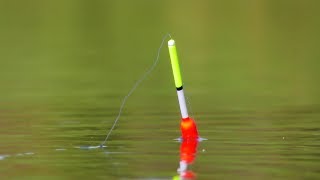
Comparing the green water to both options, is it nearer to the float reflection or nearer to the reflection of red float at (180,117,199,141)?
the float reflection

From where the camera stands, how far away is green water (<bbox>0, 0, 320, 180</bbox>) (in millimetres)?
13695

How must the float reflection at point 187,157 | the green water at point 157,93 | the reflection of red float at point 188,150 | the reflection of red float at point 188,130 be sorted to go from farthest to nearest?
the reflection of red float at point 188,130, the reflection of red float at point 188,150, the green water at point 157,93, the float reflection at point 187,157

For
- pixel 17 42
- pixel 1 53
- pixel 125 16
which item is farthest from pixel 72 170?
pixel 125 16

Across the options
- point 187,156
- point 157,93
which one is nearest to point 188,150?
point 187,156

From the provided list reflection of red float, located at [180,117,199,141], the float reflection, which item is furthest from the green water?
reflection of red float, located at [180,117,199,141]

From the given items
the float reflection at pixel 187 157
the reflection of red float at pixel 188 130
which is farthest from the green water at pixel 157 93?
the reflection of red float at pixel 188 130

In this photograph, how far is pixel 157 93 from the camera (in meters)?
22.4

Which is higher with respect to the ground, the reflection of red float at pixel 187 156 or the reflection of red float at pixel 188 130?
the reflection of red float at pixel 188 130

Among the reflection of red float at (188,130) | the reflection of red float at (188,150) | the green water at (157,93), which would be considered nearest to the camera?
the green water at (157,93)

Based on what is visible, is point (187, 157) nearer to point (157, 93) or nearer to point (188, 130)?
point (188, 130)

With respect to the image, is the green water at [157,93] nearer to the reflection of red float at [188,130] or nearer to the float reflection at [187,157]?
the float reflection at [187,157]

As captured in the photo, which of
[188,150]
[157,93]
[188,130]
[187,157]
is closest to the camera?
[187,157]

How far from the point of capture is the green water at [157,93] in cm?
1370

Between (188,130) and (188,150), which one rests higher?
(188,130)
